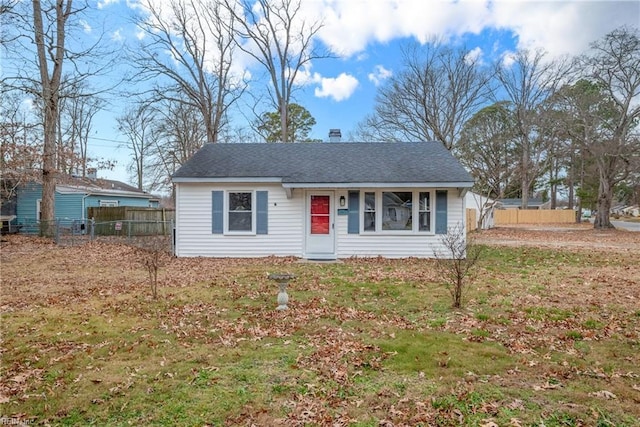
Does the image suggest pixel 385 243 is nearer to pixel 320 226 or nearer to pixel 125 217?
pixel 320 226

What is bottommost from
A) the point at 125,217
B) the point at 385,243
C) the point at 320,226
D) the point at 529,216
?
the point at 385,243

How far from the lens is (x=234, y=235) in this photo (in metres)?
11.6

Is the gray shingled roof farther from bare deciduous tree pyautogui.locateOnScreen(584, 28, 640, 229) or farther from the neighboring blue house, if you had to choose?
bare deciduous tree pyautogui.locateOnScreen(584, 28, 640, 229)

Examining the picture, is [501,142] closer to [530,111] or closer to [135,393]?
[530,111]

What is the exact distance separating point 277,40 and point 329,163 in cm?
1582

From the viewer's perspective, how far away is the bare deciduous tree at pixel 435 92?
26812 mm

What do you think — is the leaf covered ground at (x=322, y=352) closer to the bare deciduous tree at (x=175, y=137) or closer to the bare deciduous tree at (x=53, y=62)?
the bare deciduous tree at (x=53, y=62)

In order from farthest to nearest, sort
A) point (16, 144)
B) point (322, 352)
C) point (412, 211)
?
point (16, 144), point (412, 211), point (322, 352)

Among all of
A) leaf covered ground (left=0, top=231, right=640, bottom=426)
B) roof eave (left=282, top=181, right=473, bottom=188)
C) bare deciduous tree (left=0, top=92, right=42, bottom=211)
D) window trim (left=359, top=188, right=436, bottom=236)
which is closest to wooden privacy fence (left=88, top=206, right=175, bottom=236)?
bare deciduous tree (left=0, top=92, right=42, bottom=211)

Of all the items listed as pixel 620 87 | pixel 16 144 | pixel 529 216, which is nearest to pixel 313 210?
pixel 16 144

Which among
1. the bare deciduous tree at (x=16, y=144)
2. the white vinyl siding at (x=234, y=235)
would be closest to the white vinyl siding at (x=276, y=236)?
the white vinyl siding at (x=234, y=235)

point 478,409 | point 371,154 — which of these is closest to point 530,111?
point 371,154

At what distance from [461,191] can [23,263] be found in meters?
12.7

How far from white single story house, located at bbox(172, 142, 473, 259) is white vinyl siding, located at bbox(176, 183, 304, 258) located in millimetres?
31
